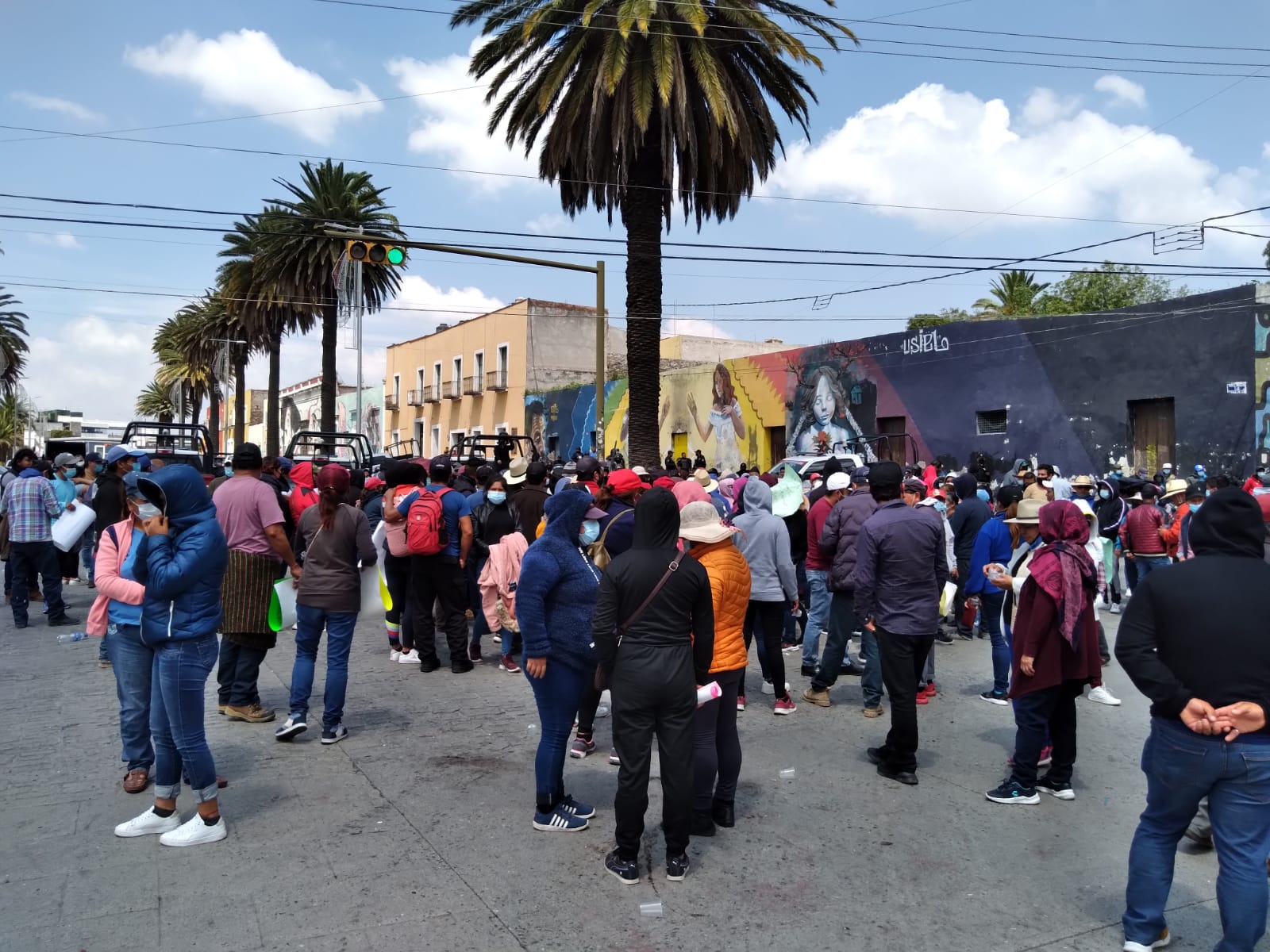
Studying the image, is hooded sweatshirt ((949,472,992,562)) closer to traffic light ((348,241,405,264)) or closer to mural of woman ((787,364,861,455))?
traffic light ((348,241,405,264))

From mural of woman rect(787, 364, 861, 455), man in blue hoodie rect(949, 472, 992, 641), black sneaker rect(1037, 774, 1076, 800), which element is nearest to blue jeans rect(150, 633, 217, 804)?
black sneaker rect(1037, 774, 1076, 800)

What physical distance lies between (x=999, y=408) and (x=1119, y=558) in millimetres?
11813

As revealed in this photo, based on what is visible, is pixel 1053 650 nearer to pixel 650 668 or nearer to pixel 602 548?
pixel 650 668

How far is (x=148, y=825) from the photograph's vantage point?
486 centimetres

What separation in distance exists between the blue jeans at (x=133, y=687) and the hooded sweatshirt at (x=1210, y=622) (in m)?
4.80

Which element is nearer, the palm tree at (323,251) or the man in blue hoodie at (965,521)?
the man in blue hoodie at (965,521)

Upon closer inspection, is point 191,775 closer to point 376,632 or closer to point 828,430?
point 376,632

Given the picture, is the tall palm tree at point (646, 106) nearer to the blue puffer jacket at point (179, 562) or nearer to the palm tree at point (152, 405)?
the blue puffer jacket at point (179, 562)

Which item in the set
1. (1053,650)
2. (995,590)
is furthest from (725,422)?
(1053,650)

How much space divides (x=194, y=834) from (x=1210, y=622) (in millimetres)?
4773

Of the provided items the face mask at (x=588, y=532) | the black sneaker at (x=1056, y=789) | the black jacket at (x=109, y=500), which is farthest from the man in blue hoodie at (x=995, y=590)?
the black jacket at (x=109, y=500)

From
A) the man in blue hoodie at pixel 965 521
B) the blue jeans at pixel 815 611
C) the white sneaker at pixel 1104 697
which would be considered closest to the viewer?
the white sneaker at pixel 1104 697

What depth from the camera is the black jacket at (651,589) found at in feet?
14.2

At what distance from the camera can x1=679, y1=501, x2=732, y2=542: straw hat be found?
500 cm
